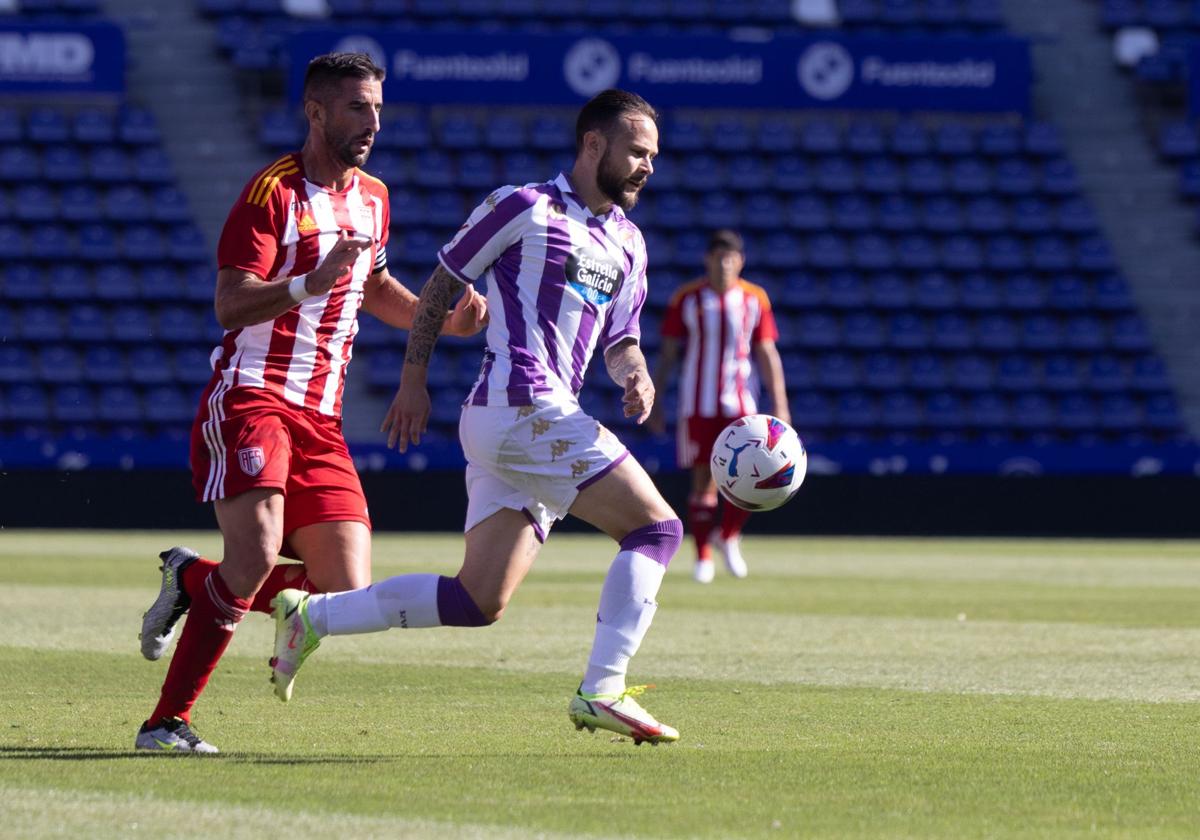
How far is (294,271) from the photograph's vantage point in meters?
5.89

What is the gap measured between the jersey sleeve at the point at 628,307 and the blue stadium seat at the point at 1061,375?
18833 millimetres

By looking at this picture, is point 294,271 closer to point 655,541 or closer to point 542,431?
point 542,431

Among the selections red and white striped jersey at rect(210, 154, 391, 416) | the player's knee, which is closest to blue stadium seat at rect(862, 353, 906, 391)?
red and white striped jersey at rect(210, 154, 391, 416)

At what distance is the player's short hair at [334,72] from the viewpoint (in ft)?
19.3

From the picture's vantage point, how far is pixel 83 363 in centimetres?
→ 2314

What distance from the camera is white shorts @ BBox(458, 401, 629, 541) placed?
219 inches

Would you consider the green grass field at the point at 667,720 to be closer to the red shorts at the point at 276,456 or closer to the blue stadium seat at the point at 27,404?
the red shorts at the point at 276,456

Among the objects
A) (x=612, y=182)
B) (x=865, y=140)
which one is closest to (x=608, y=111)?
(x=612, y=182)

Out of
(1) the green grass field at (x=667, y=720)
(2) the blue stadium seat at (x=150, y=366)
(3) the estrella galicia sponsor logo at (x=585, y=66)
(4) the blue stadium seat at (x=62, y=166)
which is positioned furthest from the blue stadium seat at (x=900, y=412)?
(1) the green grass field at (x=667, y=720)

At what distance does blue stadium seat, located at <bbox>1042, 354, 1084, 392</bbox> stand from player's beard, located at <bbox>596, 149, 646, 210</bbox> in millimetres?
19063

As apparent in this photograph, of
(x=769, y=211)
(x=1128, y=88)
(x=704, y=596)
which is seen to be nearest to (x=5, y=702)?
(x=704, y=596)

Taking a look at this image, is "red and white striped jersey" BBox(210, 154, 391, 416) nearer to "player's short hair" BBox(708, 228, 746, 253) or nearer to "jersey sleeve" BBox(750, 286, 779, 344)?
"player's short hair" BBox(708, 228, 746, 253)

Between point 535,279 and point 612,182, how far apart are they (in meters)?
0.37

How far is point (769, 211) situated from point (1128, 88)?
5755mm
